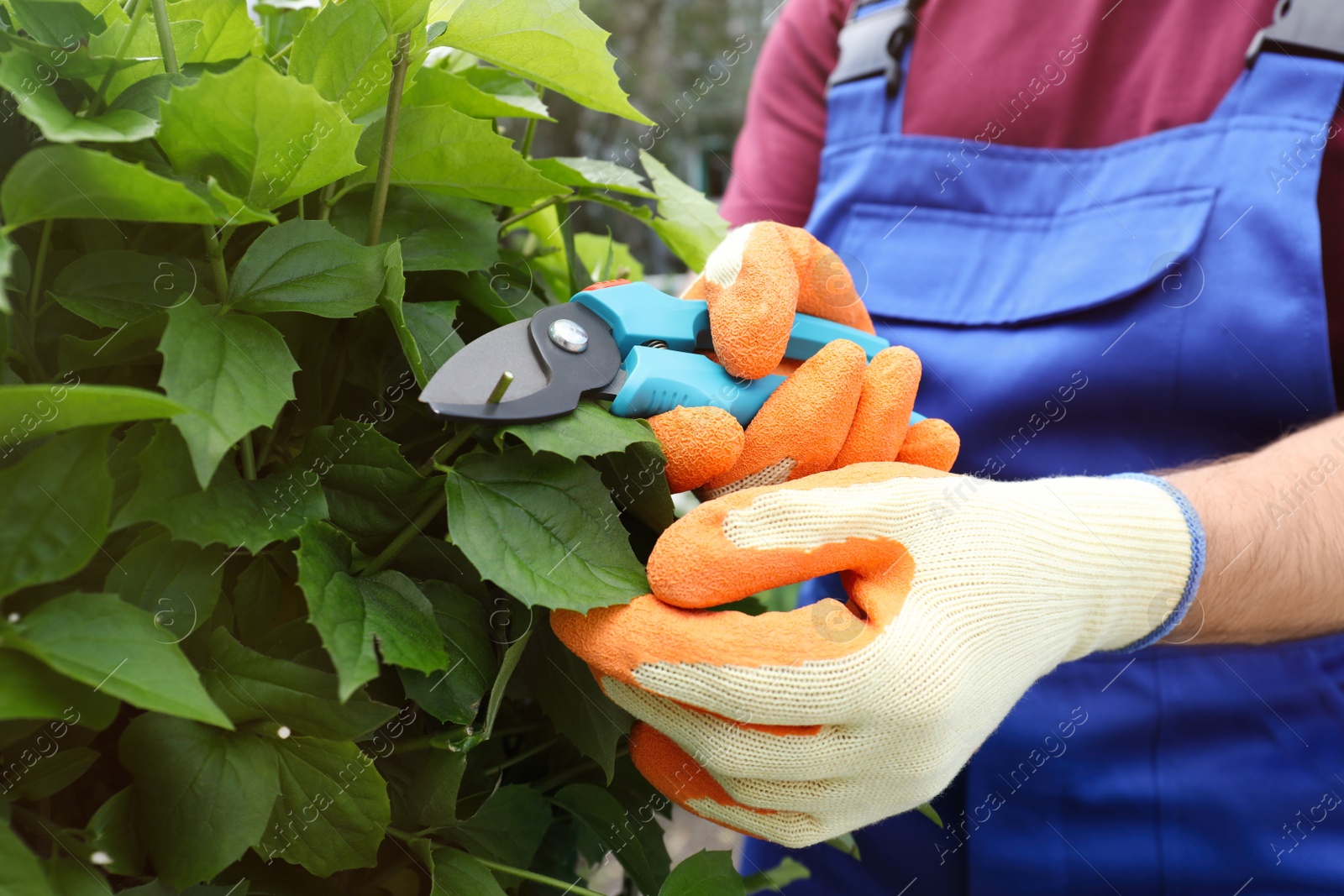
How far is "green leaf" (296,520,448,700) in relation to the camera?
24 cm

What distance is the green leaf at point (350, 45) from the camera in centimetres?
28

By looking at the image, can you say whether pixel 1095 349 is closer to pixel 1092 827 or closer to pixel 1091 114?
pixel 1091 114

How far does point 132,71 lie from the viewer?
0.28 metres

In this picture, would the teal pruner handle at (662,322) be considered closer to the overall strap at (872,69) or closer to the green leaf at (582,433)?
the green leaf at (582,433)

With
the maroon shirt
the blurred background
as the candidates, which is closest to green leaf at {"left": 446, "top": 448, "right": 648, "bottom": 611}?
the maroon shirt

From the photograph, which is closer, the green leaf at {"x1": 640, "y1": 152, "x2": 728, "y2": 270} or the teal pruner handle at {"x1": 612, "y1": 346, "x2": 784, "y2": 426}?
the teal pruner handle at {"x1": 612, "y1": 346, "x2": 784, "y2": 426}

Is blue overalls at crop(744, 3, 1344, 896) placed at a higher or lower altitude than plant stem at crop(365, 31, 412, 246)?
lower

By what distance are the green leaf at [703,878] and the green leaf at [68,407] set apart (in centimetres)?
25

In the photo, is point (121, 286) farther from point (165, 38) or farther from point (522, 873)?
point (522, 873)

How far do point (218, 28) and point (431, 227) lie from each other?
10cm

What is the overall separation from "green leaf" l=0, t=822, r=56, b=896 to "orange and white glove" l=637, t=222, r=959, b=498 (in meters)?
0.23

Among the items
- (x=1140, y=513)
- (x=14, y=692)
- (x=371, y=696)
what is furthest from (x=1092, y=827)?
(x=14, y=692)

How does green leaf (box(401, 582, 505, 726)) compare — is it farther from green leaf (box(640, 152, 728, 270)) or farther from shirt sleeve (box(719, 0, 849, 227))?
shirt sleeve (box(719, 0, 849, 227))

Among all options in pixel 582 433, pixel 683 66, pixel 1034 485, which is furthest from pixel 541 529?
pixel 683 66
